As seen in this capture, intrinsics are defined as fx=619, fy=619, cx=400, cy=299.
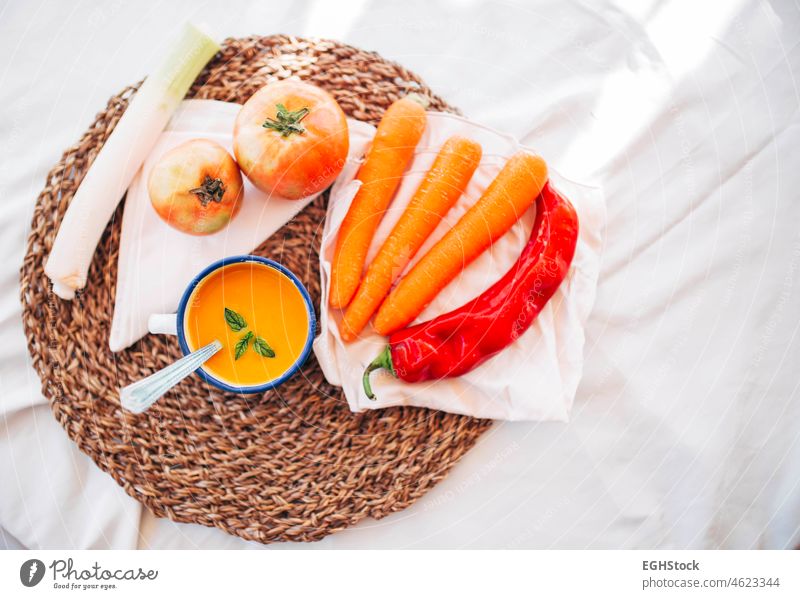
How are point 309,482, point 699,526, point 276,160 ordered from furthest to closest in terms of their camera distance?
point 699,526
point 309,482
point 276,160

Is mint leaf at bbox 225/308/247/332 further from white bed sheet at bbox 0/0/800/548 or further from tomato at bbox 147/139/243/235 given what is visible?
white bed sheet at bbox 0/0/800/548

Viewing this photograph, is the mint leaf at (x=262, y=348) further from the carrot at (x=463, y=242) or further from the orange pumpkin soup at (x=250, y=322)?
the carrot at (x=463, y=242)

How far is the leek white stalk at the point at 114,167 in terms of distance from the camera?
97 centimetres

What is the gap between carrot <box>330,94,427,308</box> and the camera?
3.28 ft

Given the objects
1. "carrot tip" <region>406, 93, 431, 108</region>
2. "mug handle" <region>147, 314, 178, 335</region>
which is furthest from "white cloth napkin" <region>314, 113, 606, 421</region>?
"mug handle" <region>147, 314, 178, 335</region>

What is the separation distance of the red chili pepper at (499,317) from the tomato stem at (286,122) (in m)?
0.36

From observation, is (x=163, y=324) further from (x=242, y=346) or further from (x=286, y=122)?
(x=286, y=122)

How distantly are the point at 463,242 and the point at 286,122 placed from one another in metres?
0.34

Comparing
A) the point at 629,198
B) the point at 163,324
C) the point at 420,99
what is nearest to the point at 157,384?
the point at 163,324

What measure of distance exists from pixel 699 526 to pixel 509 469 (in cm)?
36

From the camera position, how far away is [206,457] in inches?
39.5

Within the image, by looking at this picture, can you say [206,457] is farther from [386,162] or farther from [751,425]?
[751,425]

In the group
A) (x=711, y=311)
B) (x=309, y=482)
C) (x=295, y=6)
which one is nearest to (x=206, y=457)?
(x=309, y=482)

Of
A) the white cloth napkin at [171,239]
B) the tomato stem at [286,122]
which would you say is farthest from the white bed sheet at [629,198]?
the tomato stem at [286,122]
